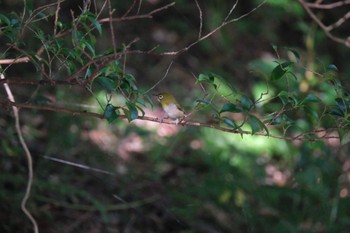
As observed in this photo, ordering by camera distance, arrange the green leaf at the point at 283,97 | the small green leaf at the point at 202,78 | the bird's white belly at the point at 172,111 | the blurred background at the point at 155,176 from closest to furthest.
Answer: the small green leaf at the point at 202,78 < the green leaf at the point at 283,97 < the bird's white belly at the point at 172,111 < the blurred background at the point at 155,176

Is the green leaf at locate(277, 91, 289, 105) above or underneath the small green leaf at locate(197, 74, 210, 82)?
underneath

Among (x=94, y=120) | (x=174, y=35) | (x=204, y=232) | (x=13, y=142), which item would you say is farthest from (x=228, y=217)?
(x=174, y=35)

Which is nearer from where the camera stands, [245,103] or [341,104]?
[245,103]

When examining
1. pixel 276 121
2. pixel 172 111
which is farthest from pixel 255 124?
pixel 172 111

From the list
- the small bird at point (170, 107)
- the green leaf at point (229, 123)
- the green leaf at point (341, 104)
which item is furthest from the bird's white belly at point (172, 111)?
the green leaf at point (341, 104)

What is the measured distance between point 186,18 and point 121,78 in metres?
4.38

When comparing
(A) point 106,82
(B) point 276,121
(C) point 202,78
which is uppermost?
(A) point 106,82

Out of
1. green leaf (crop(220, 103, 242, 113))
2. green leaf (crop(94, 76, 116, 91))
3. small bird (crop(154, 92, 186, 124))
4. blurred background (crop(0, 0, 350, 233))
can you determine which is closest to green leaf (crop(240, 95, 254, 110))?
green leaf (crop(220, 103, 242, 113))

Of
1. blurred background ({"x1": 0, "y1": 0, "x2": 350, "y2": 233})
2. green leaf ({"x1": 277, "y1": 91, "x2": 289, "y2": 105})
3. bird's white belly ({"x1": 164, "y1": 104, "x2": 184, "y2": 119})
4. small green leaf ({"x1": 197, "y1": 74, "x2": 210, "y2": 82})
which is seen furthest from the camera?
blurred background ({"x1": 0, "y1": 0, "x2": 350, "y2": 233})

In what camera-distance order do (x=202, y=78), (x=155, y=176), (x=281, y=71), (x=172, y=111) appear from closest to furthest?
(x=202, y=78) → (x=281, y=71) → (x=172, y=111) → (x=155, y=176)

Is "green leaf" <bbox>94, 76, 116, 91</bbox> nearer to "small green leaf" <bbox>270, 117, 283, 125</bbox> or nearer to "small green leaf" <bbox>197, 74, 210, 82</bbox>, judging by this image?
"small green leaf" <bbox>197, 74, 210, 82</bbox>

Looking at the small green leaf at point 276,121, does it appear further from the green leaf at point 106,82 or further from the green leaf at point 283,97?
the green leaf at point 106,82

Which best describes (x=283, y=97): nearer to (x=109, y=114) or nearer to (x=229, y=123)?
(x=229, y=123)

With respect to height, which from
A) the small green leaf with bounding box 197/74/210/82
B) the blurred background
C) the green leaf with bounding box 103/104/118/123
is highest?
the green leaf with bounding box 103/104/118/123
